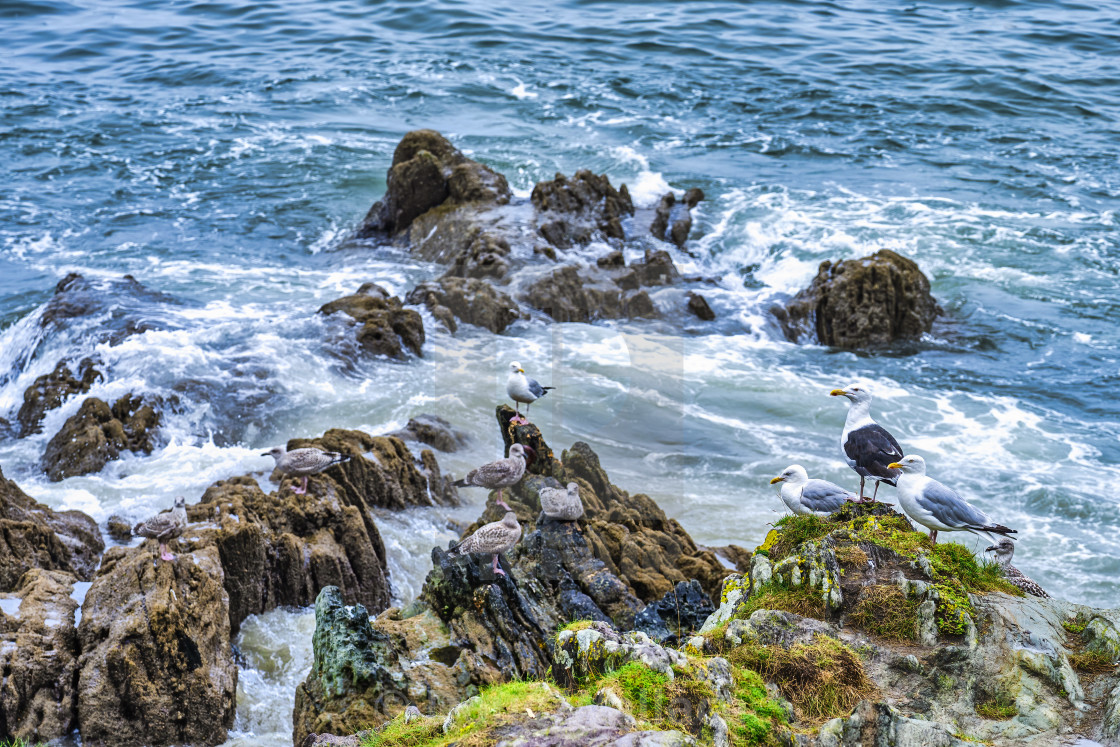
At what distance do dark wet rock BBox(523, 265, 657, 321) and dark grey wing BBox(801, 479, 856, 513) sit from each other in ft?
40.2

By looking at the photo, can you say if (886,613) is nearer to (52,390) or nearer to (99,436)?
(99,436)

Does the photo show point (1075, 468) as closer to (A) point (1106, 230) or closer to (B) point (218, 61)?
(A) point (1106, 230)

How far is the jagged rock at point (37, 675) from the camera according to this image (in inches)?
279

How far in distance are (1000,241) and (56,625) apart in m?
23.4

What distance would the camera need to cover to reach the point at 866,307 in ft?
62.3

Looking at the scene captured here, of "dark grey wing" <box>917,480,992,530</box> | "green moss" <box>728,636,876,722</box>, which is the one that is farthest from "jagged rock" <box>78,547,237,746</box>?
"dark grey wing" <box>917,480,992,530</box>

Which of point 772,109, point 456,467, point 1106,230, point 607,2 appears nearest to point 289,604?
point 456,467

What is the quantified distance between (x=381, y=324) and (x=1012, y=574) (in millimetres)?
13177

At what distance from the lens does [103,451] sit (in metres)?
13.2

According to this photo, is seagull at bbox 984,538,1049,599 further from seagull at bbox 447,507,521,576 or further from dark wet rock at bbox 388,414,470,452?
dark wet rock at bbox 388,414,470,452

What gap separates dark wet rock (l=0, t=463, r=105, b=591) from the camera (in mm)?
9172

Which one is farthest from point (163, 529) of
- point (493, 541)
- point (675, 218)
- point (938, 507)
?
point (675, 218)

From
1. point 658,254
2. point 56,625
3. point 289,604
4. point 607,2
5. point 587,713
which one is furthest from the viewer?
point 607,2

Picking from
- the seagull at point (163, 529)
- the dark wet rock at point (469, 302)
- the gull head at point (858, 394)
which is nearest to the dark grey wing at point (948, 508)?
the gull head at point (858, 394)
